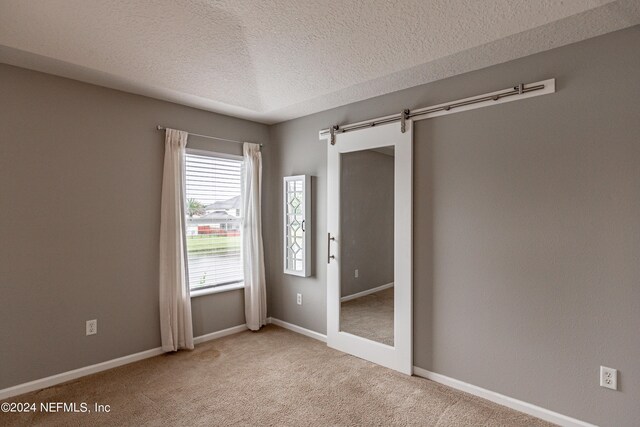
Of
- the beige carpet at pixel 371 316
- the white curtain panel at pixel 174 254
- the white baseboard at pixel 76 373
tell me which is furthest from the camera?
the white curtain panel at pixel 174 254

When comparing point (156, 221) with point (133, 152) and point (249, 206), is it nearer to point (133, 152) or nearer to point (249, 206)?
point (133, 152)

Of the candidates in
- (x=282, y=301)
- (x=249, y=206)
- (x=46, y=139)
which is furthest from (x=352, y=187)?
(x=46, y=139)

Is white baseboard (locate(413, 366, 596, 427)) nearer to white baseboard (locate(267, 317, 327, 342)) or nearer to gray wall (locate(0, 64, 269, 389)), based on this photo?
white baseboard (locate(267, 317, 327, 342))

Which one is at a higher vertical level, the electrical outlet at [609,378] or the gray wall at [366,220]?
the gray wall at [366,220]

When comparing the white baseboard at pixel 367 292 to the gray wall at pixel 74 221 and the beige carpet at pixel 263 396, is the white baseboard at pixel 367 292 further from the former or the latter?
the gray wall at pixel 74 221

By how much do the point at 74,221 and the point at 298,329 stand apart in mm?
2448

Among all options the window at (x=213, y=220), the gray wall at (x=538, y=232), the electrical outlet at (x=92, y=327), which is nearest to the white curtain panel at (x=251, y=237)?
the window at (x=213, y=220)

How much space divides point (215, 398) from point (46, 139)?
2.38 m

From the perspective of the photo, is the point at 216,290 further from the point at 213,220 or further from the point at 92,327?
the point at 92,327

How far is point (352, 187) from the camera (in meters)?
3.42

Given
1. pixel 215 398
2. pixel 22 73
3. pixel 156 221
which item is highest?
pixel 22 73

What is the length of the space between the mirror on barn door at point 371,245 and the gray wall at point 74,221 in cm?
171

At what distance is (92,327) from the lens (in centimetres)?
292

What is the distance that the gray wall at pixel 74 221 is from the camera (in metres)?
2.56
